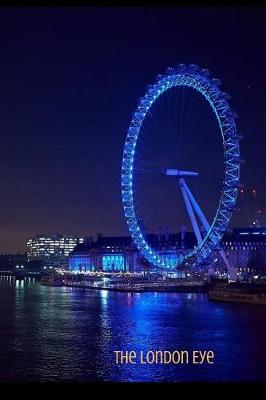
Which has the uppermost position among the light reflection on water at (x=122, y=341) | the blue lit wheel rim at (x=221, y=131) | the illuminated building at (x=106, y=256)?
the blue lit wheel rim at (x=221, y=131)

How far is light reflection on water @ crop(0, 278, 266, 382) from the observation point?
4.47m

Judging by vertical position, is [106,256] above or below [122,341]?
above

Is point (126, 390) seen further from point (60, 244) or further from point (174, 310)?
point (60, 244)

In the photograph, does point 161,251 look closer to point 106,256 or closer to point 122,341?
point 106,256

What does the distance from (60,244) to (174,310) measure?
29.8 m

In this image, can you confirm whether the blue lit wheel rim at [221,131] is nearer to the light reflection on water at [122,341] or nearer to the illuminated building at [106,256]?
the light reflection on water at [122,341]

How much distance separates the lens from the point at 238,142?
1143 centimetres

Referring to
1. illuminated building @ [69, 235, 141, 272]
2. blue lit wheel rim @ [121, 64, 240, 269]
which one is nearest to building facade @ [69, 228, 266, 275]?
illuminated building @ [69, 235, 141, 272]

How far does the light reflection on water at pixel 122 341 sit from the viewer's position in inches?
176

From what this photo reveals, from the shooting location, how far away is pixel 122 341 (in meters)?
6.38

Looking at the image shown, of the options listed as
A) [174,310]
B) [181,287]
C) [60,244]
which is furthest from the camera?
[60,244]

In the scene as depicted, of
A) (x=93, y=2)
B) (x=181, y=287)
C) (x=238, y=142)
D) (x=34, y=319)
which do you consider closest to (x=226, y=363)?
(x=93, y=2)

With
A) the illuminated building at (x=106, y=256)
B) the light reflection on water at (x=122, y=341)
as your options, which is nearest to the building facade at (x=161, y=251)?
the illuminated building at (x=106, y=256)

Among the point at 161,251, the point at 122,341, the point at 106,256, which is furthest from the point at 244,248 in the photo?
the point at 122,341
